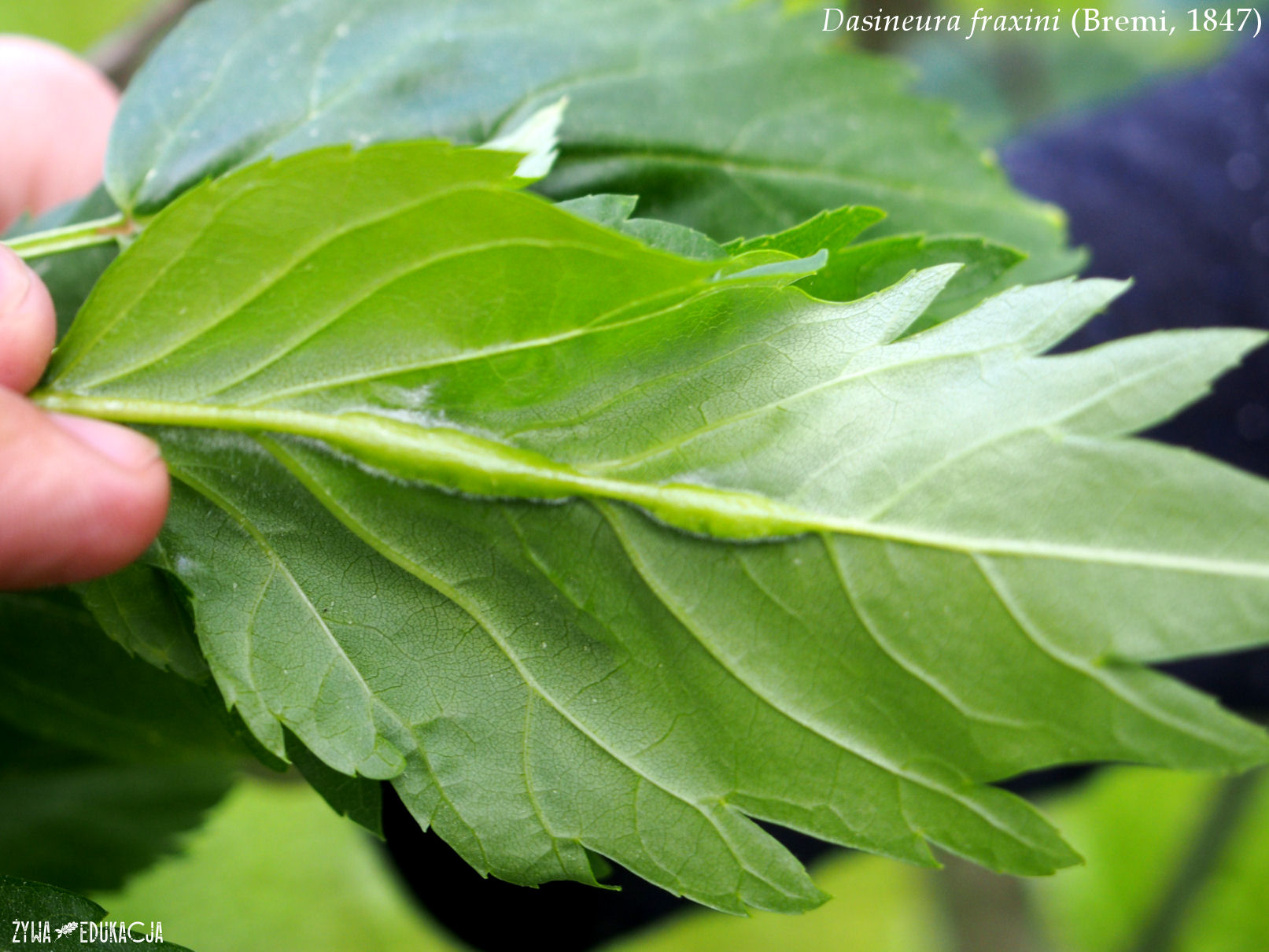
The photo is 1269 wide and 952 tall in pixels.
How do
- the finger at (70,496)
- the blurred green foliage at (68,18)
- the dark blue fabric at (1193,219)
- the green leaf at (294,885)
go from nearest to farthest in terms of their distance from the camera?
the finger at (70,496), the dark blue fabric at (1193,219), the green leaf at (294,885), the blurred green foliage at (68,18)

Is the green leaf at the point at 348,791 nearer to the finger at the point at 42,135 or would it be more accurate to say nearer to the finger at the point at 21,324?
the finger at the point at 21,324

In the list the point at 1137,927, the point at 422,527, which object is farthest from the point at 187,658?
the point at 1137,927

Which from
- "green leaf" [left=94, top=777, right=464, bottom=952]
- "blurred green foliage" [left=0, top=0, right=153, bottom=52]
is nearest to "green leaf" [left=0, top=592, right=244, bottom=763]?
"green leaf" [left=94, top=777, right=464, bottom=952]

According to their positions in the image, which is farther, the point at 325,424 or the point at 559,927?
the point at 559,927

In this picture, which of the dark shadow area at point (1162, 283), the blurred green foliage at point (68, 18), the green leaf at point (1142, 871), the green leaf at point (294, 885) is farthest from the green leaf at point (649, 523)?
the green leaf at point (1142, 871)

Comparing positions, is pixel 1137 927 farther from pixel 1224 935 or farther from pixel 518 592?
pixel 518 592

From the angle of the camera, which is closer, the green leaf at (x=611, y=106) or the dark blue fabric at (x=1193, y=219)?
the green leaf at (x=611, y=106)

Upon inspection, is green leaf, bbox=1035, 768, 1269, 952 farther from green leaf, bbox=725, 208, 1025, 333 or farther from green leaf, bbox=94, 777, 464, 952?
green leaf, bbox=725, 208, 1025, 333
